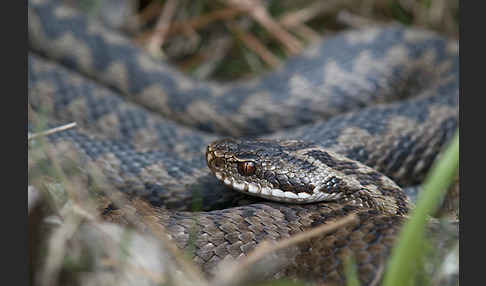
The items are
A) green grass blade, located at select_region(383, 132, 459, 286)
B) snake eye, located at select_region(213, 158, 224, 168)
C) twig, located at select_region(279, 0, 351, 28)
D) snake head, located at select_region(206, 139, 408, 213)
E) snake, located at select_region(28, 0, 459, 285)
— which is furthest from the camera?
twig, located at select_region(279, 0, 351, 28)

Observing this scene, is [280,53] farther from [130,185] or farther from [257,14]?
[130,185]

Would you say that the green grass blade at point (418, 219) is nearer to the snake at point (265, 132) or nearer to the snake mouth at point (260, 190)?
the snake at point (265, 132)

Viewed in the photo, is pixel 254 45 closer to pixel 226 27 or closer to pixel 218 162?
pixel 226 27

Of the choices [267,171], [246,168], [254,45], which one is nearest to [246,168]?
[246,168]

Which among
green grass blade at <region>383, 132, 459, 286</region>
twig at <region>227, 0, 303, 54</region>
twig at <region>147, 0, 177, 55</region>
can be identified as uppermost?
green grass blade at <region>383, 132, 459, 286</region>

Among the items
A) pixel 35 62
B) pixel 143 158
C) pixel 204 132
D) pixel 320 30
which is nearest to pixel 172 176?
pixel 143 158

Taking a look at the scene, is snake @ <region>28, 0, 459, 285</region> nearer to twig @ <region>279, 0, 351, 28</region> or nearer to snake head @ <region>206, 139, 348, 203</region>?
snake head @ <region>206, 139, 348, 203</region>

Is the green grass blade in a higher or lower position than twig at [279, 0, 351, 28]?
higher

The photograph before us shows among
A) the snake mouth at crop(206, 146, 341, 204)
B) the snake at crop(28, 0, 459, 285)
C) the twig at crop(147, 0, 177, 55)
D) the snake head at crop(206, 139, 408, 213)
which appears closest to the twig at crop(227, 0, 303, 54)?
the snake at crop(28, 0, 459, 285)
